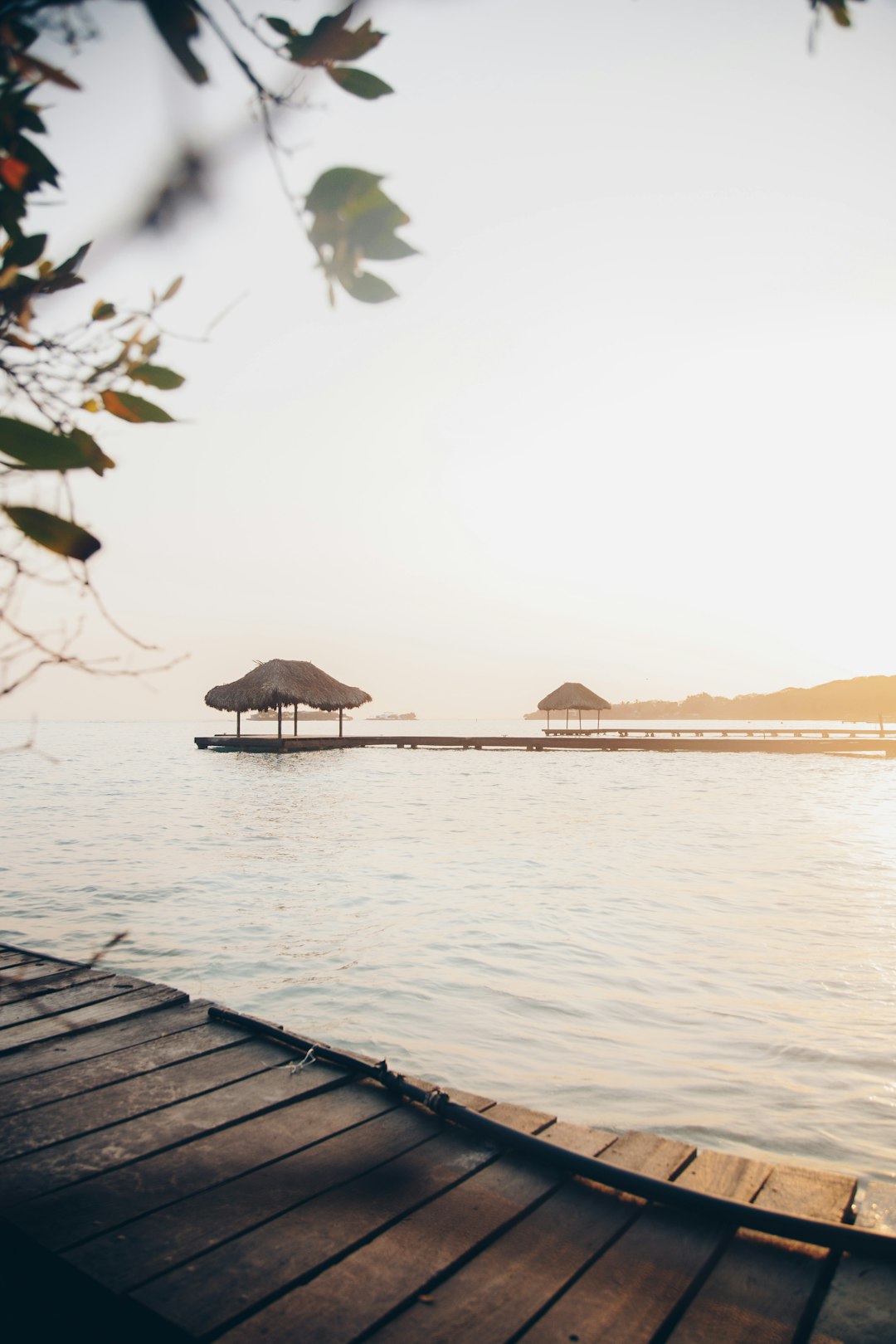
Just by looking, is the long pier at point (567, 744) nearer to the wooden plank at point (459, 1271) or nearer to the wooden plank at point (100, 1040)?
the wooden plank at point (100, 1040)

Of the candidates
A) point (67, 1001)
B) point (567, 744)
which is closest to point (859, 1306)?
point (67, 1001)

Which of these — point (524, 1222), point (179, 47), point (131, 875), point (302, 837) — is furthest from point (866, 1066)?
point (302, 837)

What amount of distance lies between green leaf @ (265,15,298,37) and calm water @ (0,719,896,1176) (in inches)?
66.5

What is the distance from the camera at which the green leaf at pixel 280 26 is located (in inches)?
25.0

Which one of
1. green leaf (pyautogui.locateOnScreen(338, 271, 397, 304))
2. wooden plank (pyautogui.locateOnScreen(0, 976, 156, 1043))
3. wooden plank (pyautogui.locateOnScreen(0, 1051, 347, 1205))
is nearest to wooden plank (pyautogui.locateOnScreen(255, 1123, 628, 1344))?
wooden plank (pyautogui.locateOnScreen(0, 1051, 347, 1205))

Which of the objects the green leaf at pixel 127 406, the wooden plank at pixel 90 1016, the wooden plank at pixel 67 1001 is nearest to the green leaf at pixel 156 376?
the green leaf at pixel 127 406

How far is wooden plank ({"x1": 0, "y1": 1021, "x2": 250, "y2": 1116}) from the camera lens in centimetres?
238

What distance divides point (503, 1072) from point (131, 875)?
21.9 feet

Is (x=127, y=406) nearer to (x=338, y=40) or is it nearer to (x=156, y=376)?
(x=156, y=376)

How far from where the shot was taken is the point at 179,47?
0.55 meters

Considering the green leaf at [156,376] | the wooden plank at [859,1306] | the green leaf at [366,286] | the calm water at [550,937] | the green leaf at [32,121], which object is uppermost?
the green leaf at [32,121]

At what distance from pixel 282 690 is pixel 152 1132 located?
25558mm

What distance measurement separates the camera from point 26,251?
26.4 inches

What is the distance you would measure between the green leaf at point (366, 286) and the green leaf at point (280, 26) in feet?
0.63
